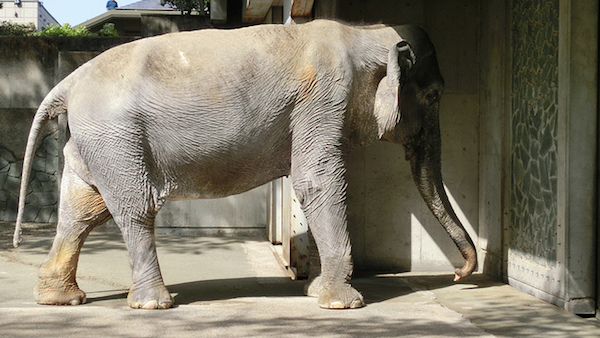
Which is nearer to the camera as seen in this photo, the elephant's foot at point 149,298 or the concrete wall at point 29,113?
the elephant's foot at point 149,298

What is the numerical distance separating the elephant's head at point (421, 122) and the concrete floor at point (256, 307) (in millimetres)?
615

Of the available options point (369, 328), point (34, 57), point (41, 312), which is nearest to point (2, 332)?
point (41, 312)

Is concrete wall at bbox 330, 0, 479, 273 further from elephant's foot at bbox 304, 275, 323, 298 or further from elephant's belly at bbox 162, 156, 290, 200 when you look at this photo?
elephant's belly at bbox 162, 156, 290, 200

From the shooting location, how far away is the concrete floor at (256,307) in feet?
16.5

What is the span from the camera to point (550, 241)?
6297 mm

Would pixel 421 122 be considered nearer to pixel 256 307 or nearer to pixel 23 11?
pixel 256 307

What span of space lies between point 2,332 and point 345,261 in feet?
8.13

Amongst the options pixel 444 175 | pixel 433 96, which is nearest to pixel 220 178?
pixel 433 96

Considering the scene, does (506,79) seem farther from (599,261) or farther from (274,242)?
(274,242)

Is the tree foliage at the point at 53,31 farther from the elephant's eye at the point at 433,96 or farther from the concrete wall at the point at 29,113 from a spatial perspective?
the elephant's eye at the point at 433,96

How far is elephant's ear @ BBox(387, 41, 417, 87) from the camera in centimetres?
595

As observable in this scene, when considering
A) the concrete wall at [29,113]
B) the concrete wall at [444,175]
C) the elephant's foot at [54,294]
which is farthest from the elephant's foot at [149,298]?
the concrete wall at [29,113]

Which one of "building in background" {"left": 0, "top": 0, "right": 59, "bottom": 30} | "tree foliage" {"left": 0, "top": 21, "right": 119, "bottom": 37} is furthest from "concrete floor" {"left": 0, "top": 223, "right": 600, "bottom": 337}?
"building in background" {"left": 0, "top": 0, "right": 59, "bottom": 30}

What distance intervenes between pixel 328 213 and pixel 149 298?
1495 millimetres
